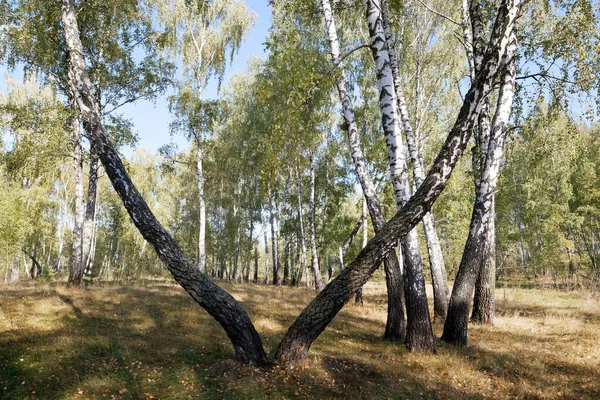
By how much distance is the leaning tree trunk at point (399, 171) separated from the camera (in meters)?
6.28

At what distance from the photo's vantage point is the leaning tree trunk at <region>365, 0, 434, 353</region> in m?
6.28

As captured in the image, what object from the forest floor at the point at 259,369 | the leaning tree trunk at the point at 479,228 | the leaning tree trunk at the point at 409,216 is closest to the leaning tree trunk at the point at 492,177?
the leaning tree trunk at the point at 479,228

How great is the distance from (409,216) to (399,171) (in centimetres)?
189

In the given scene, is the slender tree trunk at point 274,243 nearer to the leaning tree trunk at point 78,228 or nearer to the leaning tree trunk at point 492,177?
the leaning tree trunk at point 78,228

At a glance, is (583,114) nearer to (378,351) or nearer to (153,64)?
(378,351)

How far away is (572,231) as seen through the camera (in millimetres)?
27609

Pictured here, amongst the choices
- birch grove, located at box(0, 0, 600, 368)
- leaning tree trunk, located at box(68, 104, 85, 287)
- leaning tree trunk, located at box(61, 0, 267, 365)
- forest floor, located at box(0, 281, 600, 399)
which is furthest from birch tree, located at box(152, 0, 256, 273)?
leaning tree trunk, located at box(61, 0, 267, 365)

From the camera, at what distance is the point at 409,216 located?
4.89m

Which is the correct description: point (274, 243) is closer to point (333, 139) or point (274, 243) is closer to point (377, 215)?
point (333, 139)

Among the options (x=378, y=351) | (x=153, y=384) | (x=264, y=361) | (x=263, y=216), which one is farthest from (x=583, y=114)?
(x=263, y=216)

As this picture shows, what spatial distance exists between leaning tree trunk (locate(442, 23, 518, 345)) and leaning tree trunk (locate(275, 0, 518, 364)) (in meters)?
2.53

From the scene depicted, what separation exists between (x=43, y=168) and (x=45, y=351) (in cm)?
721

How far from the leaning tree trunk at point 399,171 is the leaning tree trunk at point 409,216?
5.19ft

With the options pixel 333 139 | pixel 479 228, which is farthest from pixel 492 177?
pixel 333 139
